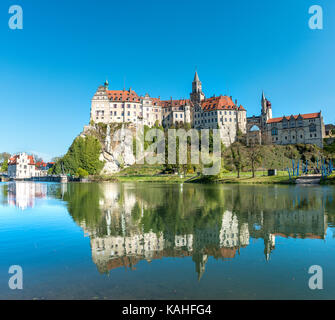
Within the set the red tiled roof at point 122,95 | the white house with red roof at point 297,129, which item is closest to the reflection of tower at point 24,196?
the red tiled roof at point 122,95

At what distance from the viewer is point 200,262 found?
9.51 m

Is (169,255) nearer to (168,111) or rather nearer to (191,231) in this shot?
(191,231)

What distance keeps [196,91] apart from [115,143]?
156 feet

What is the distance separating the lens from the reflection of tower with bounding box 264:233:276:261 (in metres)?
10.4

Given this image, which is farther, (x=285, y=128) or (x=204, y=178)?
(x=285, y=128)

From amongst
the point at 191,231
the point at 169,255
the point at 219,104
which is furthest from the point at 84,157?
the point at 169,255

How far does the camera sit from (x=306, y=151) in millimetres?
104500

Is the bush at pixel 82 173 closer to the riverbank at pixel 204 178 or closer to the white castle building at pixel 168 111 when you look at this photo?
the riverbank at pixel 204 178

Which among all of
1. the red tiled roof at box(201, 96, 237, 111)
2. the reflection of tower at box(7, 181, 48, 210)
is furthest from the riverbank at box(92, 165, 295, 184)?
the red tiled roof at box(201, 96, 237, 111)

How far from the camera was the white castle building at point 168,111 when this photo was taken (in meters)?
115

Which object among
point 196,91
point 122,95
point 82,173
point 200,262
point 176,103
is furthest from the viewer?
point 196,91
